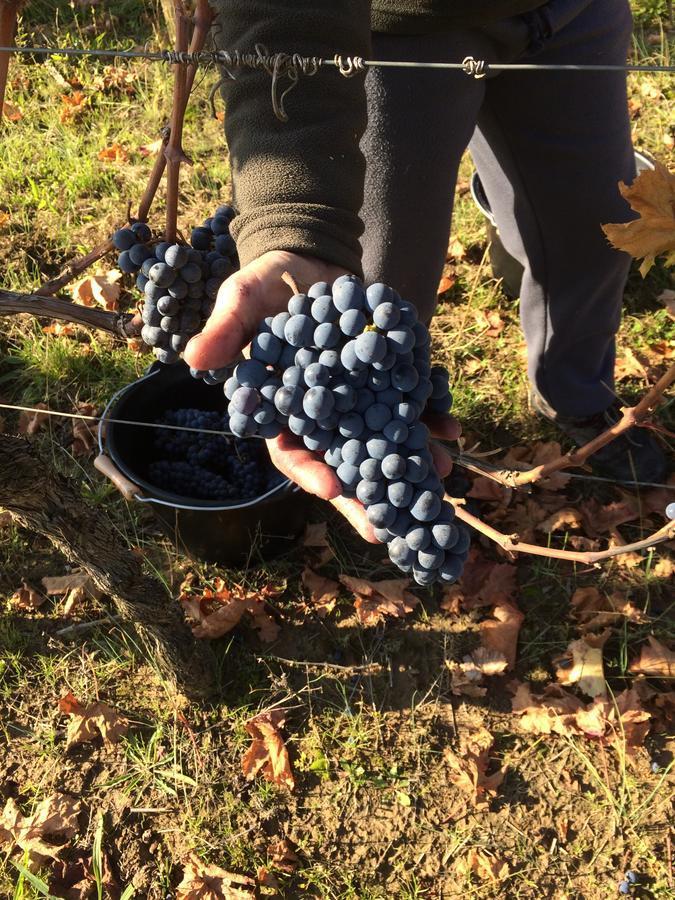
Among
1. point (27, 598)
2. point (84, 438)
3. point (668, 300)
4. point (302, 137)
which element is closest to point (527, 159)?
point (302, 137)

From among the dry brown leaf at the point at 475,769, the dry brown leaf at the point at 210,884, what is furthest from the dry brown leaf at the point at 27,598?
the dry brown leaf at the point at 475,769

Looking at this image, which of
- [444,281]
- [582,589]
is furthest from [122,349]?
[582,589]

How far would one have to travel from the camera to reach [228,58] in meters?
1.45

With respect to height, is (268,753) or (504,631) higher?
(504,631)

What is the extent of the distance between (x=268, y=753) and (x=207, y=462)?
923mm

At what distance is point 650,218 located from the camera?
1.53m

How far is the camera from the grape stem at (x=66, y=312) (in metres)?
1.68

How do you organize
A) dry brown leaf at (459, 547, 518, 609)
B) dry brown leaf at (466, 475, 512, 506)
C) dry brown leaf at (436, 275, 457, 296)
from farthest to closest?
dry brown leaf at (436, 275, 457, 296) < dry brown leaf at (466, 475, 512, 506) < dry brown leaf at (459, 547, 518, 609)

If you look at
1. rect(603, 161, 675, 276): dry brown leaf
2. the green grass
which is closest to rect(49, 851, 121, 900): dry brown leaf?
the green grass

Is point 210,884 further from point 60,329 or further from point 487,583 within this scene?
point 60,329

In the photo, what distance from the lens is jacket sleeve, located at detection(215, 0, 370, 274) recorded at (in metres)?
1.46

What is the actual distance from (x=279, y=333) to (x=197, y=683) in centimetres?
126

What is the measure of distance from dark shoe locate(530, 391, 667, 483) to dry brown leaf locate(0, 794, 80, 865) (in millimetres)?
1910

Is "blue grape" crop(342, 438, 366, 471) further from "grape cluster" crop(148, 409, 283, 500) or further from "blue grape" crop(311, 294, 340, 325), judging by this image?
"grape cluster" crop(148, 409, 283, 500)
